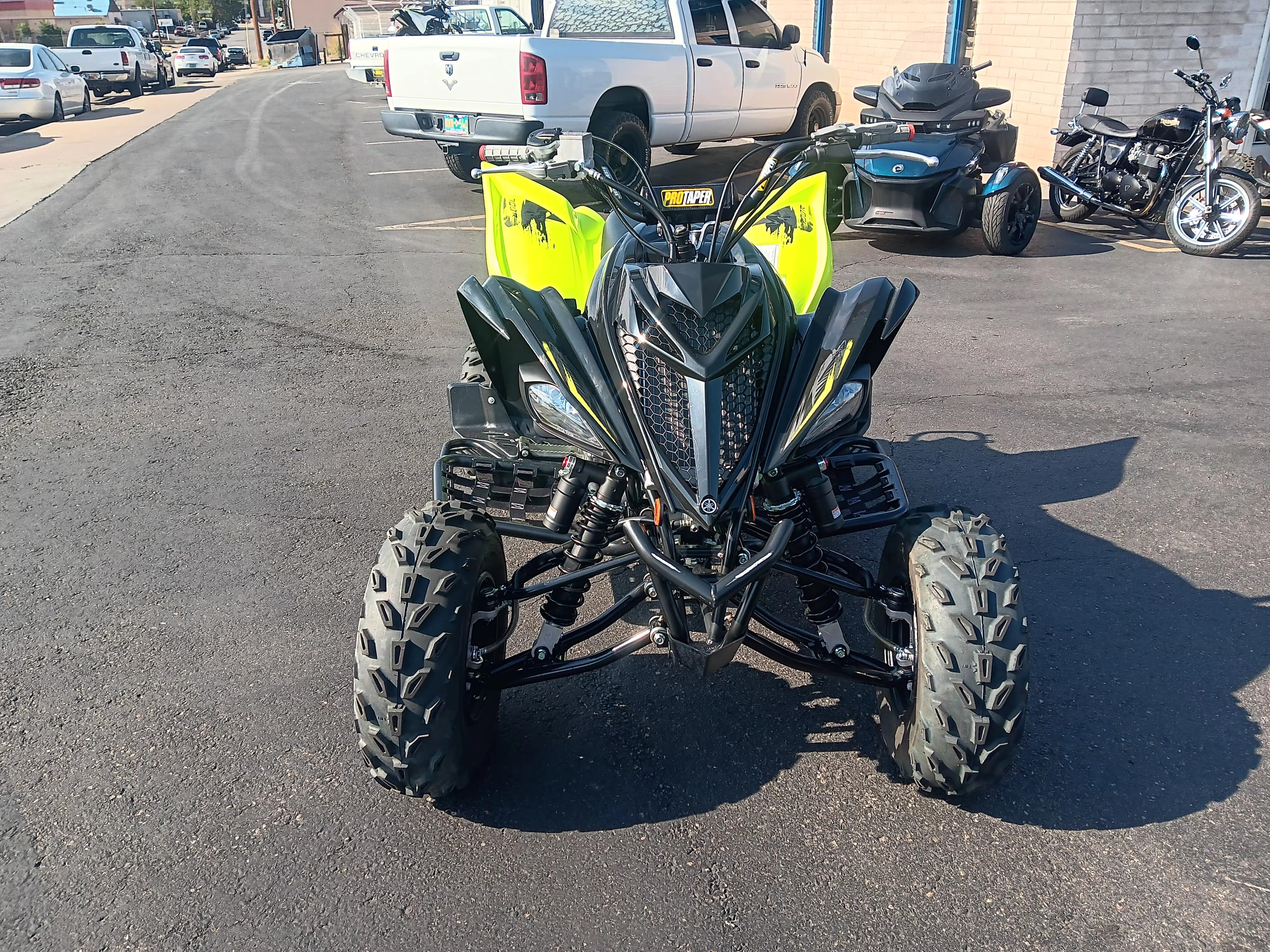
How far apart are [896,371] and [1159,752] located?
378 cm

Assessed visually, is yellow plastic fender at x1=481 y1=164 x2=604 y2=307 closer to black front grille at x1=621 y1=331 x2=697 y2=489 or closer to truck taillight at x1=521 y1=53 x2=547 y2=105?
black front grille at x1=621 y1=331 x2=697 y2=489

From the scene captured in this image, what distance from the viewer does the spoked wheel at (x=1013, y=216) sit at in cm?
921

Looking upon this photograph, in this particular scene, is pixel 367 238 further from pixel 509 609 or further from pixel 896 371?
pixel 509 609

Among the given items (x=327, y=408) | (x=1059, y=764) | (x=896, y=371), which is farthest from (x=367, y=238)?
(x=1059, y=764)

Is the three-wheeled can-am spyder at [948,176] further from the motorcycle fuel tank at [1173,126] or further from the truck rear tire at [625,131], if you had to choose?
the truck rear tire at [625,131]

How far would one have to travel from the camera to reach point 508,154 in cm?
427

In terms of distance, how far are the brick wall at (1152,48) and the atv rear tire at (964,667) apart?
1177 cm

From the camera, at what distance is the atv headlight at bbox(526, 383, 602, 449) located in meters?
3.04

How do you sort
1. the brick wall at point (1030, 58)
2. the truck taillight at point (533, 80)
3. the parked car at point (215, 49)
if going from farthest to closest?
the parked car at point (215, 49)
the brick wall at point (1030, 58)
the truck taillight at point (533, 80)

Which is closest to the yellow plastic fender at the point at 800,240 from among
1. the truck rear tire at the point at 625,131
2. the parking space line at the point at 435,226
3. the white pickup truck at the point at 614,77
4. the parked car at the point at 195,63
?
the white pickup truck at the point at 614,77

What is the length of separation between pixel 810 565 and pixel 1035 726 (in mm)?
966

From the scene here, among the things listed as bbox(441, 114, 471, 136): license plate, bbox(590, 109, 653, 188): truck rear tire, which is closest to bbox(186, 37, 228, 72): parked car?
bbox(441, 114, 471, 136): license plate

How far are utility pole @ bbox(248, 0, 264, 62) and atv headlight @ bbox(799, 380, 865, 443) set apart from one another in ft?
202

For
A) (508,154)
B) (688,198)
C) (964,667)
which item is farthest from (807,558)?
(508,154)
